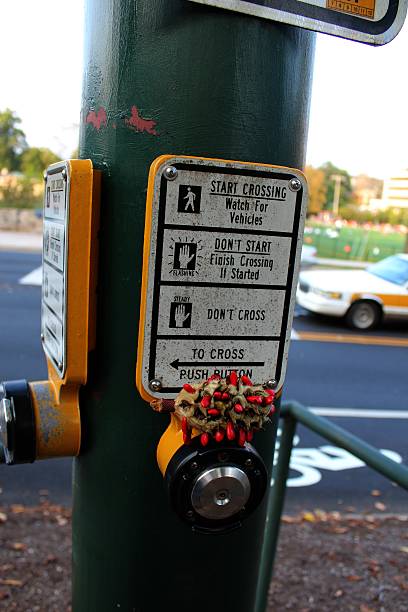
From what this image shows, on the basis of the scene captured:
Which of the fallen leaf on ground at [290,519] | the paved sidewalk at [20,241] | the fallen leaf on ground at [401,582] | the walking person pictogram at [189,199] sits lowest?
the paved sidewalk at [20,241]

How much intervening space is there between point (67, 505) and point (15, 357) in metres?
4.13

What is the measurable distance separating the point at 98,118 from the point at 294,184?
0.40 metres

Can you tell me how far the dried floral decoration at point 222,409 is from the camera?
3.20 feet

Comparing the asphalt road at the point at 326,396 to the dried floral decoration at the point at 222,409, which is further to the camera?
the asphalt road at the point at 326,396

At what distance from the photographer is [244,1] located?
0.98 m

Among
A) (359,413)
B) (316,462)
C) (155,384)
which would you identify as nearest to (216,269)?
(155,384)

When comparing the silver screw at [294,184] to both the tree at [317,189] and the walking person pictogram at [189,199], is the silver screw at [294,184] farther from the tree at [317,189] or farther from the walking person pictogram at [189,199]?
the tree at [317,189]

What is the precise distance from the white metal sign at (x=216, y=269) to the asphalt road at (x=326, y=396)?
11.6 ft

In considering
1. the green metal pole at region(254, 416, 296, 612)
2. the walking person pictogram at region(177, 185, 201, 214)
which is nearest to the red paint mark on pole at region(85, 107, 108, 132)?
the walking person pictogram at region(177, 185, 201, 214)

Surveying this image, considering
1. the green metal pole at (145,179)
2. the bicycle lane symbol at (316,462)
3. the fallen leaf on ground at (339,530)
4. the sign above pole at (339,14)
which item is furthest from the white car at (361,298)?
the sign above pole at (339,14)

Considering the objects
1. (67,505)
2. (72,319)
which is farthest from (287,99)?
(67,505)

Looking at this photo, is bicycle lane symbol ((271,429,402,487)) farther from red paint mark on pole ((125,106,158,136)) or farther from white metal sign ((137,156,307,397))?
red paint mark on pole ((125,106,158,136))

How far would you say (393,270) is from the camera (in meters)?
Answer: 12.1

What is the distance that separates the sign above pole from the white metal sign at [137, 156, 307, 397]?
256mm
